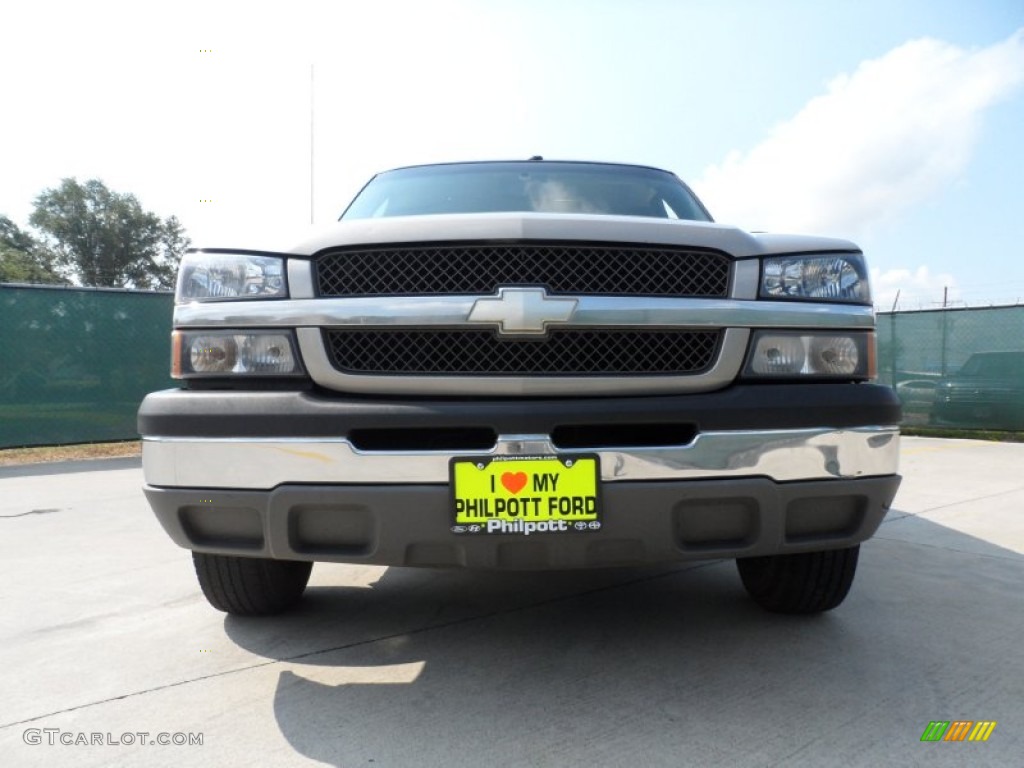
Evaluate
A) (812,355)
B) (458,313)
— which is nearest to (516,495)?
(458,313)

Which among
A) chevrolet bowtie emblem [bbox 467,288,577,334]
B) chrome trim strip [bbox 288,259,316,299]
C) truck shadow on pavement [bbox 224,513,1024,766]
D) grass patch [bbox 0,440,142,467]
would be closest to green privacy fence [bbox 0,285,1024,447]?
grass patch [bbox 0,440,142,467]

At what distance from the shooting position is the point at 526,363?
2.11 metres

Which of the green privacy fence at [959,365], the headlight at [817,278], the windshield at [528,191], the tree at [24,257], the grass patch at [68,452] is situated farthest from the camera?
the tree at [24,257]

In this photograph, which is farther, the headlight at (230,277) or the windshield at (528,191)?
the windshield at (528,191)

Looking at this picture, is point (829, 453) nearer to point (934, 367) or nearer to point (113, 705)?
point (113, 705)

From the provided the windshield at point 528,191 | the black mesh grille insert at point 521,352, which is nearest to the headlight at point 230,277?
the black mesh grille insert at point 521,352

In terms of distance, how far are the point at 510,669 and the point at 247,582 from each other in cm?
101

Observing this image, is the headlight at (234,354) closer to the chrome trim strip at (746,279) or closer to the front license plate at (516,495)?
the front license plate at (516,495)

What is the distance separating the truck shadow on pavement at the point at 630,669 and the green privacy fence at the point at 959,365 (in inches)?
324

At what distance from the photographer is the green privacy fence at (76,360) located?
8.38 m

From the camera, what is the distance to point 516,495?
1986 mm

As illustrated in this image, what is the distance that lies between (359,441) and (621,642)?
1231mm

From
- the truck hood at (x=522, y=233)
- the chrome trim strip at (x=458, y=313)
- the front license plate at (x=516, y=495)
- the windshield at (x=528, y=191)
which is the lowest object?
the front license plate at (x=516, y=495)

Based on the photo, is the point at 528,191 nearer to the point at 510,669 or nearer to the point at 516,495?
the point at 516,495
